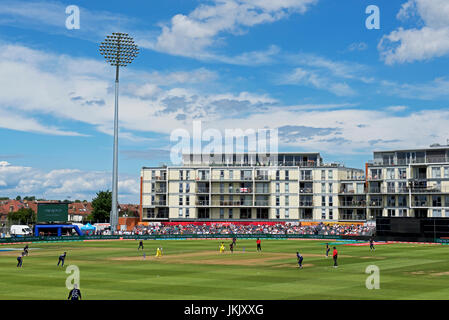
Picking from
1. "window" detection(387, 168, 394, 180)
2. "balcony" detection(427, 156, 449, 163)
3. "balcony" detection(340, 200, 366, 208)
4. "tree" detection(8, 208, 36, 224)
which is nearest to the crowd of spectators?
"balcony" detection(340, 200, 366, 208)

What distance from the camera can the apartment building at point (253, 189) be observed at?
423 ft

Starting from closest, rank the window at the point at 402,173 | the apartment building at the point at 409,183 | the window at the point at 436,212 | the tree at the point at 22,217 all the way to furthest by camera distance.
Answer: the window at the point at 436,212 < the apartment building at the point at 409,183 < the window at the point at 402,173 < the tree at the point at 22,217

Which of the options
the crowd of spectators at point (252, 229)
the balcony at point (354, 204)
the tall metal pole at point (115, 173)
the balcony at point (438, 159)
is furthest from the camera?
the balcony at point (354, 204)

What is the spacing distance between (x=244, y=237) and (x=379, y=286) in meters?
75.2

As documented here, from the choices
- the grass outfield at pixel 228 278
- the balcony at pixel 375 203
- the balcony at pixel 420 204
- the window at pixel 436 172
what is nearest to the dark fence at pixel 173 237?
the balcony at pixel 375 203

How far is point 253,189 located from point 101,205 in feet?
187

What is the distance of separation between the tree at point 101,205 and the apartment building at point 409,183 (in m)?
81.7

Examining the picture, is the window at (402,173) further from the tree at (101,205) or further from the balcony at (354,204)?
the tree at (101,205)

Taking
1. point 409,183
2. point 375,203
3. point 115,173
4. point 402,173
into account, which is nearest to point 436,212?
point 409,183

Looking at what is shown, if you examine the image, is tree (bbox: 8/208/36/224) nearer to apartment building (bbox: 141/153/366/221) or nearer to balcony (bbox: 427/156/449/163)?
apartment building (bbox: 141/153/366/221)

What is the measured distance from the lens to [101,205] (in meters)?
167

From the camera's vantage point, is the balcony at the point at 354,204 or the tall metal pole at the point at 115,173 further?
the balcony at the point at 354,204
